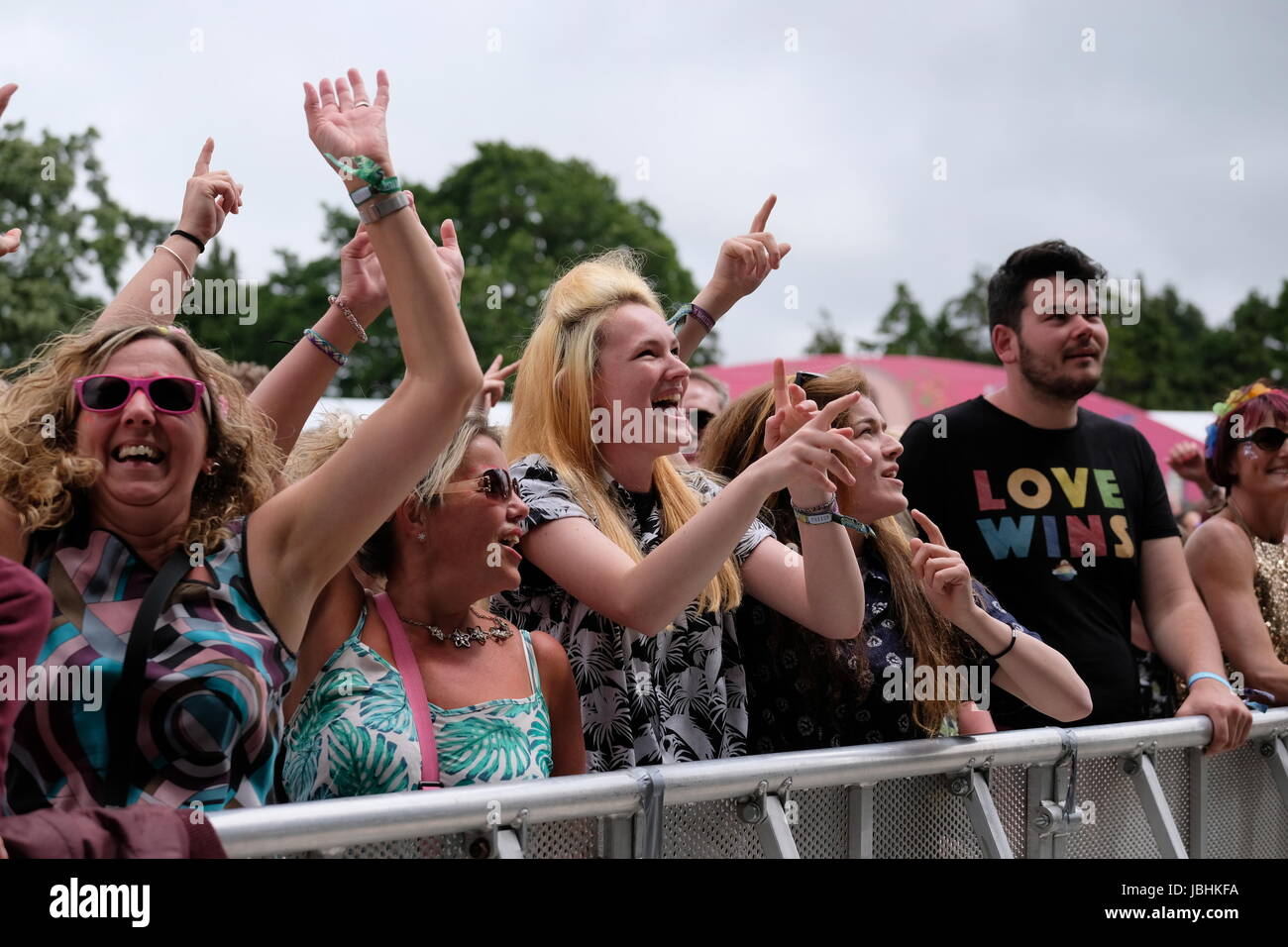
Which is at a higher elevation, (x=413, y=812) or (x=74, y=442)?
(x=74, y=442)

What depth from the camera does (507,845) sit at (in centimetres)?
218

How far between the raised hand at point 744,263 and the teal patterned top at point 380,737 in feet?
4.88

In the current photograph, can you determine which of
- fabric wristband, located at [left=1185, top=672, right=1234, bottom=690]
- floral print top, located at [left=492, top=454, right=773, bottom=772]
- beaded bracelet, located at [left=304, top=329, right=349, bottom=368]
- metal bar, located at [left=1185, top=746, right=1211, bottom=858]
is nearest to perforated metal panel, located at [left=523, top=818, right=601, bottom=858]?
floral print top, located at [left=492, top=454, right=773, bottom=772]

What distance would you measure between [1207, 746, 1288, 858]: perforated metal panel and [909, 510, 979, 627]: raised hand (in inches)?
48.1

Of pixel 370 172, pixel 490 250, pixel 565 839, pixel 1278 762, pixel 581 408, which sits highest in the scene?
pixel 490 250

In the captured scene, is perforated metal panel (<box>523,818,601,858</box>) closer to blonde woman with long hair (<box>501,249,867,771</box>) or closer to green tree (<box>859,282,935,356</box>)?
blonde woman with long hair (<box>501,249,867,771</box>)

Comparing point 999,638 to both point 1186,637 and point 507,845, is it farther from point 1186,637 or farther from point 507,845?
Answer: point 507,845

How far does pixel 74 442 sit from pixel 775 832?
1487 millimetres

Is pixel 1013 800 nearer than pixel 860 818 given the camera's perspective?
No

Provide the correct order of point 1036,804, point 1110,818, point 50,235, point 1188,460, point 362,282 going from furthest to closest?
point 50,235 → point 1188,460 → point 1110,818 → point 1036,804 → point 362,282

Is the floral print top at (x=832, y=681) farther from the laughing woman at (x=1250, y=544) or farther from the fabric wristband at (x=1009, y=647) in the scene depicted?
the laughing woman at (x=1250, y=544)

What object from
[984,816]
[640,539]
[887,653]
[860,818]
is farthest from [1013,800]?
[640,539]

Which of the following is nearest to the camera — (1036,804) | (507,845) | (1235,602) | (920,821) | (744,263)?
(507,845)

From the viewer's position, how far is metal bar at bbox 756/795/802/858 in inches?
101
